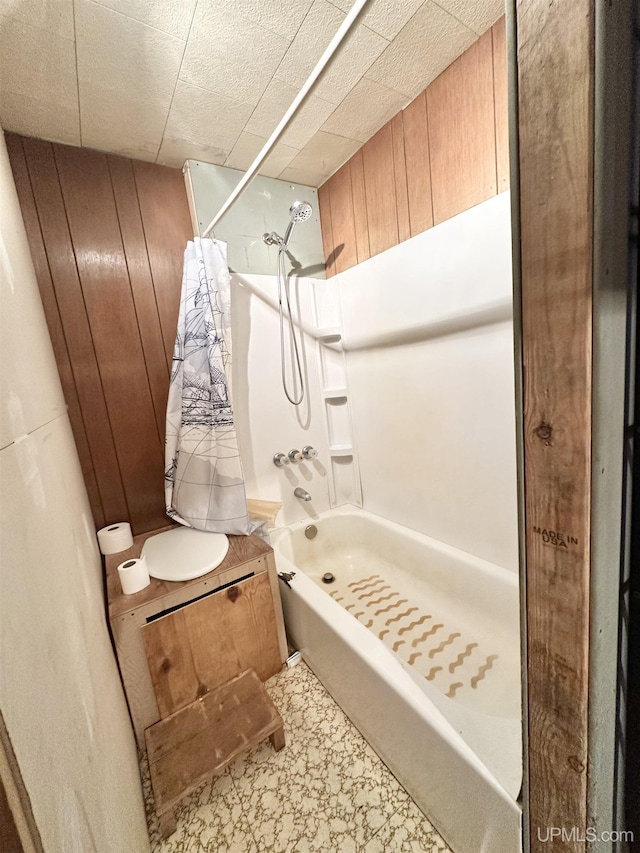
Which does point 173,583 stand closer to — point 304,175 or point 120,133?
point 120,133

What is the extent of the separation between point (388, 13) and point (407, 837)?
7.86 feet

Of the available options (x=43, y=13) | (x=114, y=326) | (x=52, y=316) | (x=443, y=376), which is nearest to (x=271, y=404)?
(x=114, y=326)

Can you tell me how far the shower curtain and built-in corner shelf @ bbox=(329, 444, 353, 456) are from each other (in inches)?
30.1

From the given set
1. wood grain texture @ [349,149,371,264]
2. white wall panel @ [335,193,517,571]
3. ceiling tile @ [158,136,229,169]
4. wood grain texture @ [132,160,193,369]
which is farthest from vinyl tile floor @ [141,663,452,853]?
ceiling tile @ [158,136,229,169]

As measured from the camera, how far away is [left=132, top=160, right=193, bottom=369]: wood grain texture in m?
1.58

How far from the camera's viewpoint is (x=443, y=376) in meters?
1.50

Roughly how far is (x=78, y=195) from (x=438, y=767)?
2396 millimetres

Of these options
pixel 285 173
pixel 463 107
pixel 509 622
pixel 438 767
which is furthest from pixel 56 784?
pixel 285 173

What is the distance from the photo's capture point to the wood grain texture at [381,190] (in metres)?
1.54

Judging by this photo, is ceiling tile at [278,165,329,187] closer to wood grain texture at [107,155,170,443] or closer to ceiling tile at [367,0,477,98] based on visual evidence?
ceiling tile at [367,0,477,98]

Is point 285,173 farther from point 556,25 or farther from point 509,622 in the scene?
point 509,622

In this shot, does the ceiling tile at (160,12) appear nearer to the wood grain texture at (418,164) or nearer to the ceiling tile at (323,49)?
the ceiling tile at (323,49)

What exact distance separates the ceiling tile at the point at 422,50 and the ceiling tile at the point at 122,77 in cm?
71

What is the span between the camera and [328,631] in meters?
1.20
